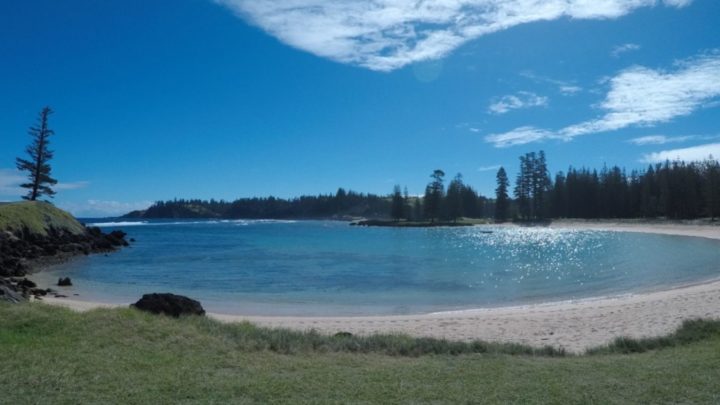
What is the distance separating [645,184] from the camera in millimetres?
110812

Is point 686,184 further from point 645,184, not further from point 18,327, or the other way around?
point 18,327

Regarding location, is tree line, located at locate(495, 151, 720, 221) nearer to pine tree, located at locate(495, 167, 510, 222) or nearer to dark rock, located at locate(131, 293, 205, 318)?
pine tree, located at locate(495, 167, 510, 222)

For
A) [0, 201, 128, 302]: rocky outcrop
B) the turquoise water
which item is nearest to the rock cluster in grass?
[0, 201, 128, 302]: rocky outcrop

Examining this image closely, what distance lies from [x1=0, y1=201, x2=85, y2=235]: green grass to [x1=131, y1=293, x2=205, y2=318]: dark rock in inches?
1451

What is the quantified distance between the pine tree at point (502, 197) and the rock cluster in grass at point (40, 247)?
9895cm

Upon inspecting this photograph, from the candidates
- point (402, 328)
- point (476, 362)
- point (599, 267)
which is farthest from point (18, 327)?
point (599, 267)

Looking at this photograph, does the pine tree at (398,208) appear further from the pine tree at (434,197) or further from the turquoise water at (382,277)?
the turquoise water at (382,277)

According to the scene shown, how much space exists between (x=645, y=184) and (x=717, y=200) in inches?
774

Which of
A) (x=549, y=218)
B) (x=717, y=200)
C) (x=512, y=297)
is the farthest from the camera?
(x=549, y=218)

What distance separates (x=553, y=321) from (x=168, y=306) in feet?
41.6

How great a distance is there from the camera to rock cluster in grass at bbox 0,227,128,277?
107 ft

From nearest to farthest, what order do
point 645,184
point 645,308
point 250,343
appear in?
point 250,343 < point 645,308 < point 645,184

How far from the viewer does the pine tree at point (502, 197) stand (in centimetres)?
13138

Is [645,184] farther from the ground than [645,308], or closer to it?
farther from the ground
